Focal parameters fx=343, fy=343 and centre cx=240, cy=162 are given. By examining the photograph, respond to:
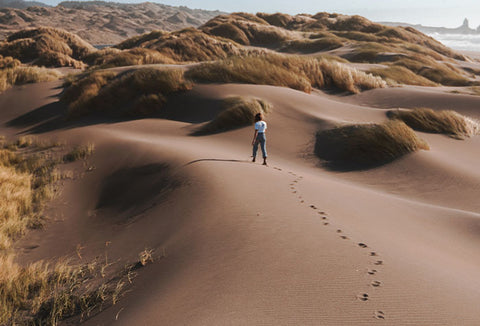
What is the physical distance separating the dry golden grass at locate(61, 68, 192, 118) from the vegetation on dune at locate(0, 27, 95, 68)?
45.6ft

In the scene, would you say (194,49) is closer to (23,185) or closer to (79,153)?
(79,153)

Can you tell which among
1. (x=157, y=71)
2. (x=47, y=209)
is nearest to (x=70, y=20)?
(x=157, y=71)

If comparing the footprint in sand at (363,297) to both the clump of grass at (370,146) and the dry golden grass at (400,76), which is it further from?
the dry golden grass at (400,76)

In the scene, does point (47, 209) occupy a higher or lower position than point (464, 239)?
lower

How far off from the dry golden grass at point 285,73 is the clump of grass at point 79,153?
502 centimetres

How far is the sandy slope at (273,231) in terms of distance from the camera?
2.09 m

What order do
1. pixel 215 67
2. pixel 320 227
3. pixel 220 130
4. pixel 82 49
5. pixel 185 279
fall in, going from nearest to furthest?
pixel 185 279, pixel 320 227, pixel 220 130, pixel 215 67, pixel 82 49

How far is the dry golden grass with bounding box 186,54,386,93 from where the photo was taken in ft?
37.6

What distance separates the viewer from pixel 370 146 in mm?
6984

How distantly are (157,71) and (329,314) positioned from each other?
11.0 metres

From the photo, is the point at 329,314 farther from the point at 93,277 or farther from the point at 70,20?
the point at 70,20

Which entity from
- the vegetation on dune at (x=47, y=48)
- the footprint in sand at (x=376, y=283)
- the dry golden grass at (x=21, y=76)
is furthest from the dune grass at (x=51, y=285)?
the vegetation on dune at (x=47, y=48)

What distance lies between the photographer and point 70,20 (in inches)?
3501

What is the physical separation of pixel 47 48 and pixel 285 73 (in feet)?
69.8
